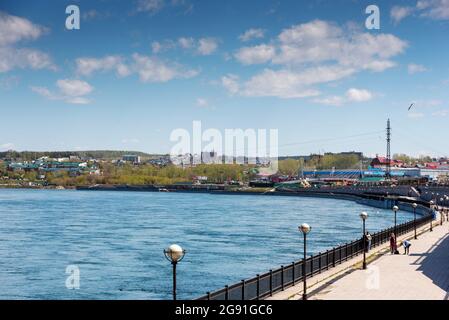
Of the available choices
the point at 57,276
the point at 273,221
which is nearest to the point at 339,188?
the point at 273,221

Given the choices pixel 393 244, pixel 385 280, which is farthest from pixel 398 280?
pixel 393 244

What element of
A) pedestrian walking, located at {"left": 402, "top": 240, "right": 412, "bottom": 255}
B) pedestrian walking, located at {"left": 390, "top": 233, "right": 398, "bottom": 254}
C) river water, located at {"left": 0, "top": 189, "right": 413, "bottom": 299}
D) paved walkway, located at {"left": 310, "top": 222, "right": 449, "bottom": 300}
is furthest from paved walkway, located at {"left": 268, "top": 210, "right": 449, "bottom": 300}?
river water, located at {"left": 0, "top": 189, "right": 413, "bottom": 299}

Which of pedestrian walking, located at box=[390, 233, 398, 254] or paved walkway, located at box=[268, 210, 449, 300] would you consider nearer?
paved walkway, located at box=[268, 210, 449, 300]

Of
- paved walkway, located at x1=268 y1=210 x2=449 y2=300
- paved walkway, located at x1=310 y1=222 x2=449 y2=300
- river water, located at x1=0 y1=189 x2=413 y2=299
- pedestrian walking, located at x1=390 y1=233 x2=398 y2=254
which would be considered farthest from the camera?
river water, located at x1=0 y1=189 x2=413 y2=299

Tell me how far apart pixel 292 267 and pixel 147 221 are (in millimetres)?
63962

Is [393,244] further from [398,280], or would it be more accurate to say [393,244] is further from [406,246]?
[398,280]

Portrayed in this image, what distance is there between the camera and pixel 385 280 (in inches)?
1021

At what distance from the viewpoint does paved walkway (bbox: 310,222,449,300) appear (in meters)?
22.4

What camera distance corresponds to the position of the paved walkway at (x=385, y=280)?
22547 millimetres

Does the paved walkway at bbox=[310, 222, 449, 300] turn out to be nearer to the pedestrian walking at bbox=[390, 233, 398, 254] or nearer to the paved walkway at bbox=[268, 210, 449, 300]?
the paved walkway at bbox=[268, 210, 449, 300]

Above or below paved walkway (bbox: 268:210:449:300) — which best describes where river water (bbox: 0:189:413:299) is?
below

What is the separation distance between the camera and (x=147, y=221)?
87.0m

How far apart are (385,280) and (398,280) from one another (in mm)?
524
